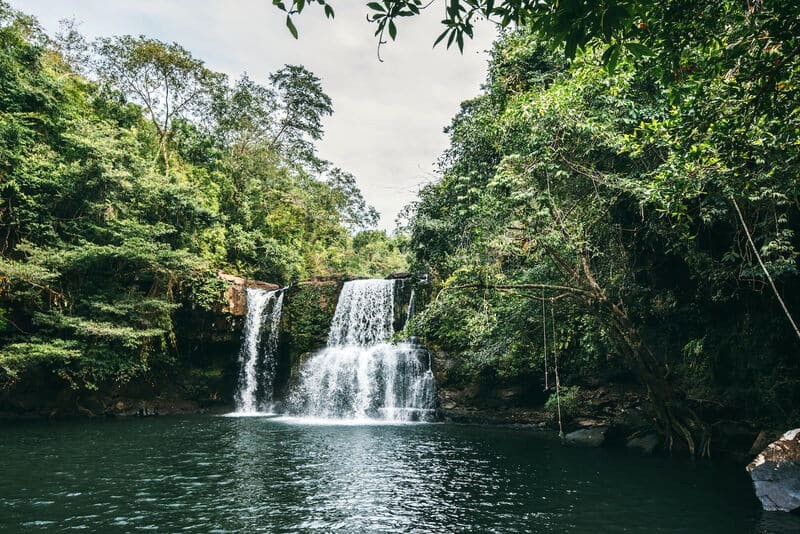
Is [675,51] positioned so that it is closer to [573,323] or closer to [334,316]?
[573,323]

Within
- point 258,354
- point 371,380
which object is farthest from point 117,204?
point 371,380

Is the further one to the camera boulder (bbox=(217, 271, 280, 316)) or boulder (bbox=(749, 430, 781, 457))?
boulder (bbox=(217, 271, 280, 316))

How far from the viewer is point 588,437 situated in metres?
11.6

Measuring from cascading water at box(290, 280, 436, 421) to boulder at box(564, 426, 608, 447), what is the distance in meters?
5.53

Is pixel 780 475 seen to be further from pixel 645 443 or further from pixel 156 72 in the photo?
pixel 156 72

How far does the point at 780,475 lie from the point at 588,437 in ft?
18.2

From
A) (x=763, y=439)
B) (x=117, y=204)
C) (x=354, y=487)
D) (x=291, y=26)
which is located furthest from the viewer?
(x=117, y=204)

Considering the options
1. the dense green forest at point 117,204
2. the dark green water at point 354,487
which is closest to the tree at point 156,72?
the dense green forest at point 117,204

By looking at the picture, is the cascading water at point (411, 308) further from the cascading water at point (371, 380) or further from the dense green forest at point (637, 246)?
the dense green forest at point (637, 246)

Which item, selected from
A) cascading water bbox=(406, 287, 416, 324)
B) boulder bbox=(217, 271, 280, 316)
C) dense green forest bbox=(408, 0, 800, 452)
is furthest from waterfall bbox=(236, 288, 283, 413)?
dense green forest bbox=(408, 0, 800, 452)

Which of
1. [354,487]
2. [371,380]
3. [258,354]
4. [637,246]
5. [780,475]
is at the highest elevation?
[637,246]

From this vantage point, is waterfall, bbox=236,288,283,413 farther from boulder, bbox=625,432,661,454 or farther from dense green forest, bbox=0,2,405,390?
boulder, bbox=625,432,661,454

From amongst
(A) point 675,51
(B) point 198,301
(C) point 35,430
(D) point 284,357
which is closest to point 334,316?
(D) point 284,357

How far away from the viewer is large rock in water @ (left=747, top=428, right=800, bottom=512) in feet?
20.1
